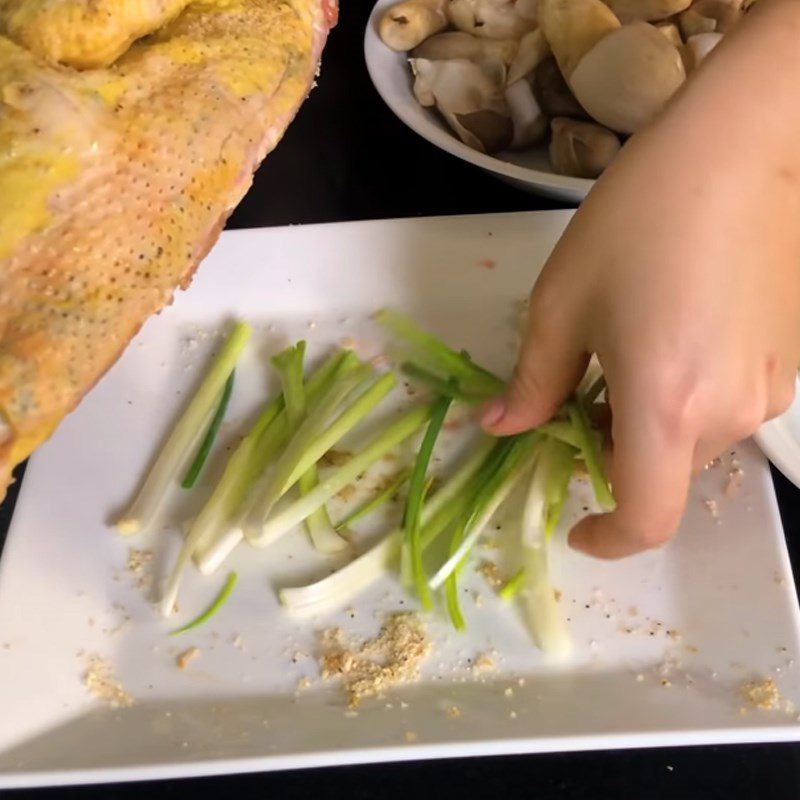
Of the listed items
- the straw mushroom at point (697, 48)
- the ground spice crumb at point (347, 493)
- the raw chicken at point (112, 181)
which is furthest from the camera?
the straw mushroom at point (697, 48)

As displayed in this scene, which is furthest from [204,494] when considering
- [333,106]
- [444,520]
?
[333,106]

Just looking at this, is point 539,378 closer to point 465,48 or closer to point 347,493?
point 347,493

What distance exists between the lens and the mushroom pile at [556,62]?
81 cm

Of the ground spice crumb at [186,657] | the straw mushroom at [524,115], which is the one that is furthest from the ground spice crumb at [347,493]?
the straw mushroom at [524,115]

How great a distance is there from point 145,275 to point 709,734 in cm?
41

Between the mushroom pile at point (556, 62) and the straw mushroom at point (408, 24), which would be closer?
the mushroom pile at point (556, 62)

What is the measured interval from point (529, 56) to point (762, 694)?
1.95 ft

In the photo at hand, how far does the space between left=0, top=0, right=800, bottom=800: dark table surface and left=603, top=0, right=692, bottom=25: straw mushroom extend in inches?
7.5

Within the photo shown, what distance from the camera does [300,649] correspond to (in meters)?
0.65

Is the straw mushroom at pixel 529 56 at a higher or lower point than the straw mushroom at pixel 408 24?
lower

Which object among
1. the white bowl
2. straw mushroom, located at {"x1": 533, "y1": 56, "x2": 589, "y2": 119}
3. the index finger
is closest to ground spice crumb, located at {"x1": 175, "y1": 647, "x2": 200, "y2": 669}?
the index finger

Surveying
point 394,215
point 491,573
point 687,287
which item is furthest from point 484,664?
point 394,215

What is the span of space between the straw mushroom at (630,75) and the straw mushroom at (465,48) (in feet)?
0.39

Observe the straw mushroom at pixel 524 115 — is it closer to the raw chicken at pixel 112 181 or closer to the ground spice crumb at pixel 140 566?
the raw chicken at pixel 112 181
